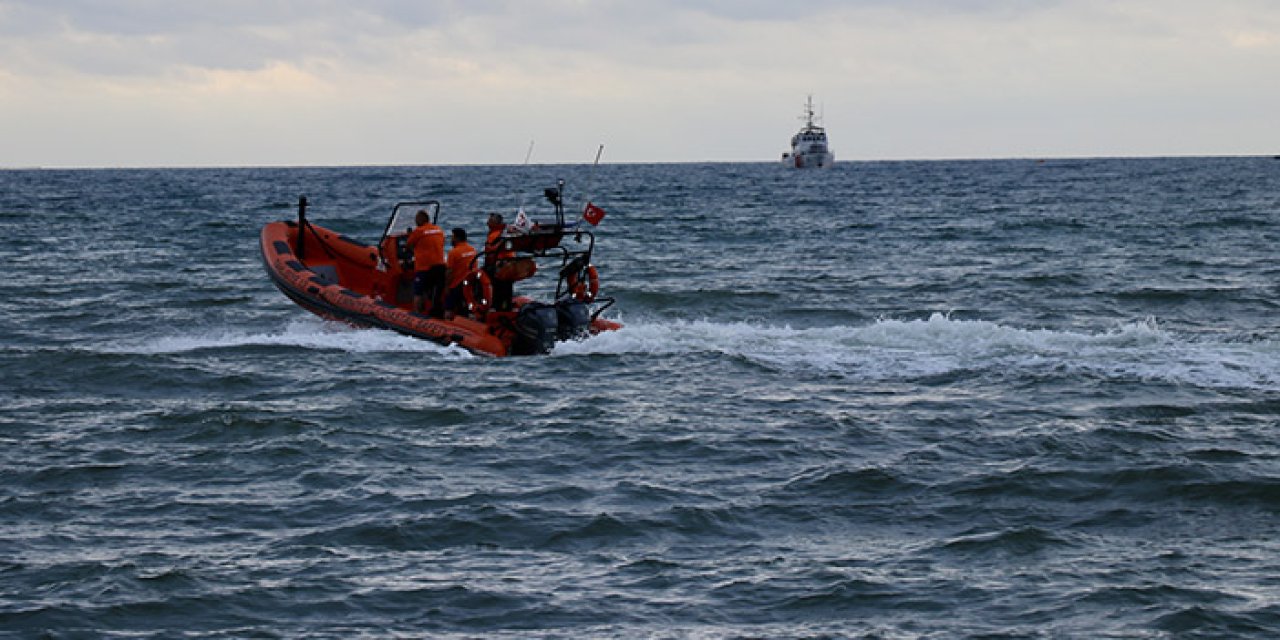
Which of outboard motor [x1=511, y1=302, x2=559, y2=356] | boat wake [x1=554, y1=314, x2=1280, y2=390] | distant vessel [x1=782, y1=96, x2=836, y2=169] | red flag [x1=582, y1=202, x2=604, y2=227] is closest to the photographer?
boat wake [x1=554, y1=314, x2=1280, y2=390]

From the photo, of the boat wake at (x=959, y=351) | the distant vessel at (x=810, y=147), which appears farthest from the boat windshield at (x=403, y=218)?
the distant vessel at (x=810, y=147)

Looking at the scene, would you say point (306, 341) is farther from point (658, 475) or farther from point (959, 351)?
point (658, 475)

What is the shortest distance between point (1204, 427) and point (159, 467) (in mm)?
7312

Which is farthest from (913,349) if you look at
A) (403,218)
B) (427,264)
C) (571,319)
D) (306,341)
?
(306,341)

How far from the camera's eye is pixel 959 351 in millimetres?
13570

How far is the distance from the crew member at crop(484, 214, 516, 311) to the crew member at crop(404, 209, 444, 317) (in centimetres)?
62

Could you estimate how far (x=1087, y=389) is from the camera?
38.3 ft

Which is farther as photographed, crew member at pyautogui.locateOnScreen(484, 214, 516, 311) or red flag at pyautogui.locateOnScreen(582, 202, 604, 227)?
crew member at pyautogui.locateOnScreen(484, 214, 516, 311)

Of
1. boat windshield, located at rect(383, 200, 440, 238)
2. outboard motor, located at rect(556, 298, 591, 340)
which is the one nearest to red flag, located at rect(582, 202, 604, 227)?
outboard motor, located at rect(556, 298, 591, 340)

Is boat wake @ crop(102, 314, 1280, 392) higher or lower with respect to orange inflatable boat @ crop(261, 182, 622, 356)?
lower

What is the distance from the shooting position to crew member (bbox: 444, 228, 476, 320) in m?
13.8

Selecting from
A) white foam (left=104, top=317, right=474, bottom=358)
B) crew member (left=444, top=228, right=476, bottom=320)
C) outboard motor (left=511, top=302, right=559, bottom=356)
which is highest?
crew member (left=444, top=228, right=476, bottom=320)

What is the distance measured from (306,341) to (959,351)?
6.76 meters

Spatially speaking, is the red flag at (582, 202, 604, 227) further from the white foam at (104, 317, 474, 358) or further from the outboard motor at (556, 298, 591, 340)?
the white foam at (104, 317, 474, 358)
